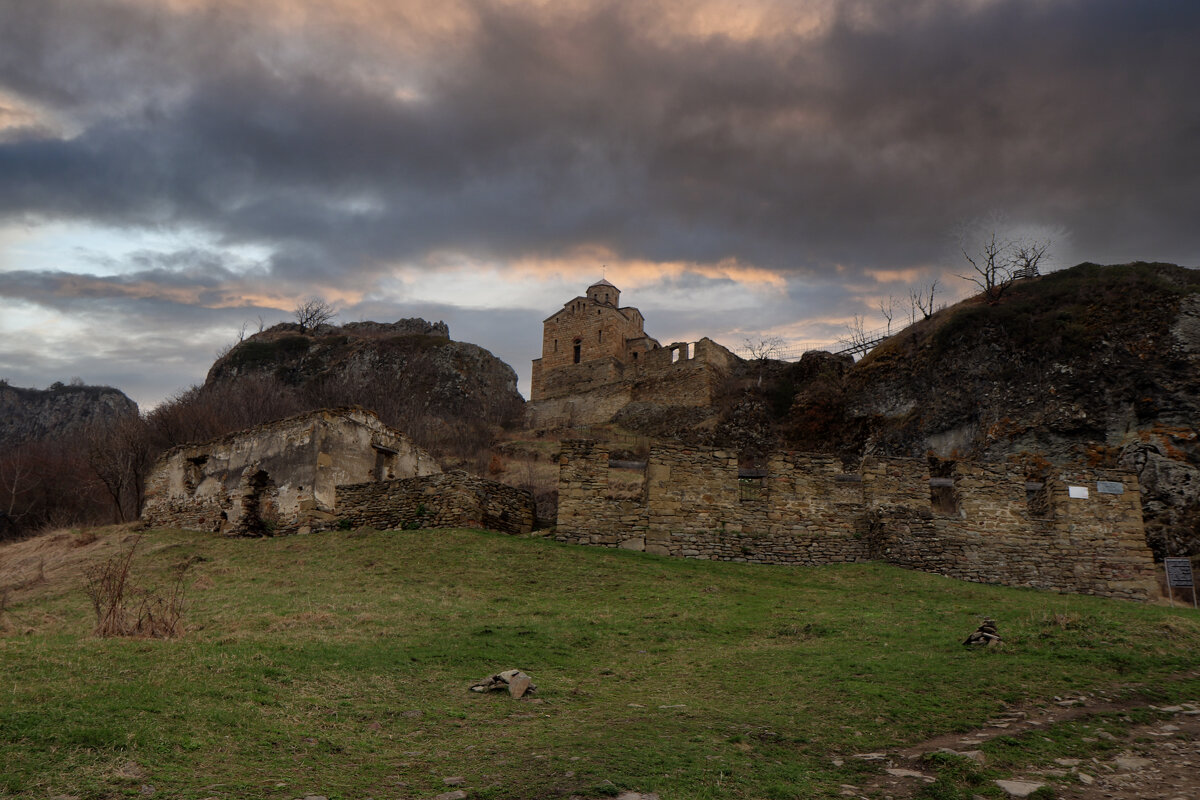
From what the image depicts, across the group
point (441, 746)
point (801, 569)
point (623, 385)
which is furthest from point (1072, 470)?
point (623, 385)

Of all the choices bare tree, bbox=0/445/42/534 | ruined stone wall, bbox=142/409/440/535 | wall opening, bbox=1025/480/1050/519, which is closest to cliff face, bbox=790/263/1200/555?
wall opening, bbox=1025/480/1050/519

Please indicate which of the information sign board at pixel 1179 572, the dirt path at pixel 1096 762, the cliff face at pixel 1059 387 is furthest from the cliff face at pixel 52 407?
the dirt path at pixel 1096 762

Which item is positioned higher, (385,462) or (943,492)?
(385,462)

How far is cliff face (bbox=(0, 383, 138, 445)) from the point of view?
68.8 m

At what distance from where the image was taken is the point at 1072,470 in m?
19.5

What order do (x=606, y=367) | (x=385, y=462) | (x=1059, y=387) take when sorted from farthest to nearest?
(x=606, y=367) → (x=1059, y=387) → (x=385, y=462)

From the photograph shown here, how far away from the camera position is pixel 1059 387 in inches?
1080

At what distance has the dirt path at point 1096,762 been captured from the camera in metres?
5.82

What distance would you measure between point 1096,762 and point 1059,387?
2445 centimetres

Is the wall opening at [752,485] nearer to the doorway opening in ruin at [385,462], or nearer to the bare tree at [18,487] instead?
the doorway opening in ruin at [385,462]

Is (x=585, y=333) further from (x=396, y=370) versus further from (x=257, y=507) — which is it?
(x=257, y=507)

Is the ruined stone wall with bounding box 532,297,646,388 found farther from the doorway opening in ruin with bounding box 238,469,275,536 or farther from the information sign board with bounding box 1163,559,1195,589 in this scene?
the information sign board with bounding box 1163,559,1195,589

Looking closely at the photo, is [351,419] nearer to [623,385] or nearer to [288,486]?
[288,486]

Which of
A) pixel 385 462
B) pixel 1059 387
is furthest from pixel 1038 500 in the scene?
pixel 385 462
